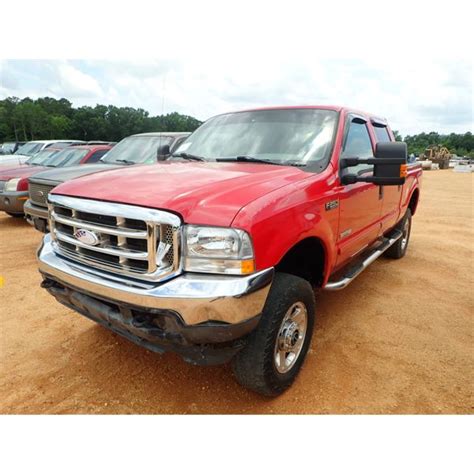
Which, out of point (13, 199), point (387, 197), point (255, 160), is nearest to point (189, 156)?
point (255, 160)

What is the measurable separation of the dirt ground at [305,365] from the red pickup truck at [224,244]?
1.13ft

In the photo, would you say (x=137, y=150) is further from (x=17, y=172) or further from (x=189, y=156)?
(x=189, y=156)

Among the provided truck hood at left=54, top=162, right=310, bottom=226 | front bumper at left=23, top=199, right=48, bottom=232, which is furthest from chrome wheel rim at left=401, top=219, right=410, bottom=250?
front bumper at left=23, top=199, right=48, bottom=232

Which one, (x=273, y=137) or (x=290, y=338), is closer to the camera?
(x=290, y=338)

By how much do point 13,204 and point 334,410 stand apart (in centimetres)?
673

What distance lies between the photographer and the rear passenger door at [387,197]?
4145mm

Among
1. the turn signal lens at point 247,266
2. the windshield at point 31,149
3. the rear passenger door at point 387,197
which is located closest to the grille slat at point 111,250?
the turn signal lens at point 247,266

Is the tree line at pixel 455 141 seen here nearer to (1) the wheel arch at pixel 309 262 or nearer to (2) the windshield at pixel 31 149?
(2) the windshield at pixel 31 149

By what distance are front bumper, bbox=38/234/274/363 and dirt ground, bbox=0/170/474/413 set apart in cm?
61

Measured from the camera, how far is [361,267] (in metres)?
3.56

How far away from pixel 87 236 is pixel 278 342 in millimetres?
1403

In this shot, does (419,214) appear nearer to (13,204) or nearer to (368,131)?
(368,131)

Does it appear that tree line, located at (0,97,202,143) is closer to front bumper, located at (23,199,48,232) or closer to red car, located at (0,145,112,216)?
red car, located at (0,145,112,216)

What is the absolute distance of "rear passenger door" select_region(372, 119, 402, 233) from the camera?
414 cm
